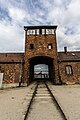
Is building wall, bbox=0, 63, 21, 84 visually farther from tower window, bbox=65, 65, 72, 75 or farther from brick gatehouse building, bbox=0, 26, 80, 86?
tower window, bbox=65, 65, 72, 75

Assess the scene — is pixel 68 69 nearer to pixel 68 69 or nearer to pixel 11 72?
pixel 68 69

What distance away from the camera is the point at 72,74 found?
795 inches

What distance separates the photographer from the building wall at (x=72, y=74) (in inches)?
786

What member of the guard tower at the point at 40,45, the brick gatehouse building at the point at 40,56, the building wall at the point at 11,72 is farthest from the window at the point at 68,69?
the building wall at the point at 11,72

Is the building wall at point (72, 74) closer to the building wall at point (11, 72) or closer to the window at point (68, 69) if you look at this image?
the window at point (68, 69)

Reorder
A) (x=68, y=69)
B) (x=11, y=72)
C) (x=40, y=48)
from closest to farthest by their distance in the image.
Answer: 1. (x=11, y=72)
2. (x=68, y=69)
3. (x=40, y=48)

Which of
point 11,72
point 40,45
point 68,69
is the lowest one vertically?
point 11,72

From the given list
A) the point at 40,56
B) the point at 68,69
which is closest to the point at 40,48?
the point at 40,56

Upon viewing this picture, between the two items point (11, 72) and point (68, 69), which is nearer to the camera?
Result: point (11, 72)

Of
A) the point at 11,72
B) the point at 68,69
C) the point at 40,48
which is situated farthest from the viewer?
the point at 40,48

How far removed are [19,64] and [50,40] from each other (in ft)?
18.7

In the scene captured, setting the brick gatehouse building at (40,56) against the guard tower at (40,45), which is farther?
the guard tower at (40,45)

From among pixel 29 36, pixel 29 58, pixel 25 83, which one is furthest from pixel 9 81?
pixel 29 36

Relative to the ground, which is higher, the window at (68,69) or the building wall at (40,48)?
the building wall at (40,48)
